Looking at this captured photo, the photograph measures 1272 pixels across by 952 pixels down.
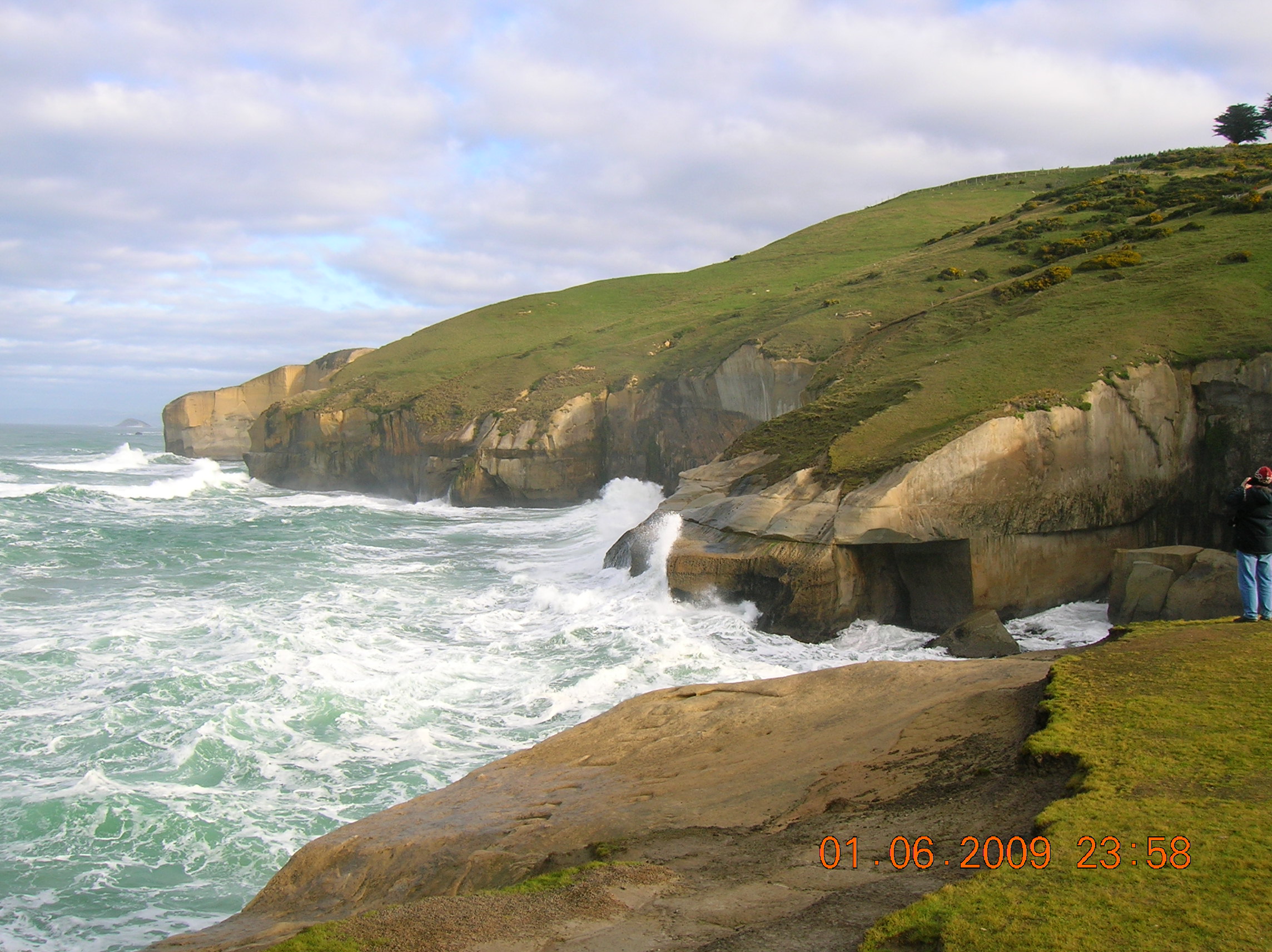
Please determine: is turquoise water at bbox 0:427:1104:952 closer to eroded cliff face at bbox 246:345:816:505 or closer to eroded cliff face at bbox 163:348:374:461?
eroded cliff face at bbox 246:345:816:505

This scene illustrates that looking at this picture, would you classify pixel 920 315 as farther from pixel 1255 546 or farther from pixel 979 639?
pixel 1255 546

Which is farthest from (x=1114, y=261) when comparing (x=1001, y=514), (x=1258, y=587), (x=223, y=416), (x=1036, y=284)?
(x=223, y=416)

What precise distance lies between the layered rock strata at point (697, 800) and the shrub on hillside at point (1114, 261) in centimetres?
2113

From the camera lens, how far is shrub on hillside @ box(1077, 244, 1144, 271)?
2814 centimetres

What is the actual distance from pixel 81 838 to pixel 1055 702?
10.5m

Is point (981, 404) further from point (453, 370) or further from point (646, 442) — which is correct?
point (453, 370)

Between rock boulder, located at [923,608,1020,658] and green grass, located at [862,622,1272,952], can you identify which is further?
rock boulder, located at [923,608,1020,658]

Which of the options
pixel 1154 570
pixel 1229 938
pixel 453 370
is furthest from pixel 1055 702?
pixel 453 370

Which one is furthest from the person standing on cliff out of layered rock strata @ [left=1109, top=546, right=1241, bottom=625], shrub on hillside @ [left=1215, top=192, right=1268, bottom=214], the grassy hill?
shrub on hillside @ [left=1215, top=192, right=1268, bottom=214]

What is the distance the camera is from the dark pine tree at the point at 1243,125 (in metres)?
54.3

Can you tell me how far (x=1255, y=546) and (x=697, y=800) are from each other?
7.21 meters

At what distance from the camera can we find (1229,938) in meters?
4.61

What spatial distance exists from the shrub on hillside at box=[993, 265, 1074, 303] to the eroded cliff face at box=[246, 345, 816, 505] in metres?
6.94

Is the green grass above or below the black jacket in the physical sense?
below
